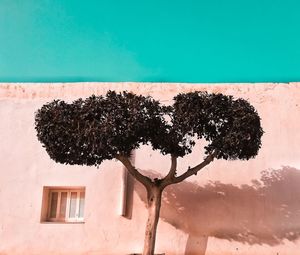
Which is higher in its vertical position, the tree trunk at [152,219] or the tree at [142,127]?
the tree at [142,127]

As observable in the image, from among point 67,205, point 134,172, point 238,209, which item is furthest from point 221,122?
point 67,205

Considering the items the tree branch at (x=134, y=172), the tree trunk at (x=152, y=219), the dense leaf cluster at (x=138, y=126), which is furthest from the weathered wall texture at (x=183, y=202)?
the dense leaf cluster at (x=138, y=126)

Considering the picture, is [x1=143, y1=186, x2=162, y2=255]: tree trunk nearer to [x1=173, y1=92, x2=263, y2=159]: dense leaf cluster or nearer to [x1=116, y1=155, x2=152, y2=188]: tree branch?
[x1=116, y1=155, x2=152, y2=188]: tree branch

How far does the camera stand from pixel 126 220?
11680 mm

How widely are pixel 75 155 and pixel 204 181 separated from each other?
3.50 metres

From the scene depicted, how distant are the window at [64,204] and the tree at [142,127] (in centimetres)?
227

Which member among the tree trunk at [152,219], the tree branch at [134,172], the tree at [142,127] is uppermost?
the tree at [142,127]

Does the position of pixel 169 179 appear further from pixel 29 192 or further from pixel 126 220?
pixel 29 192

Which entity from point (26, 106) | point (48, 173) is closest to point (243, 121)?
point (48, 173)

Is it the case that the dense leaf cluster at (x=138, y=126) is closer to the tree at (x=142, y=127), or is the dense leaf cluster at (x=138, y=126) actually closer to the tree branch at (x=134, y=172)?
the tree at (x=142, y=127)

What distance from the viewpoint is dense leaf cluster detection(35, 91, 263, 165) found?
31.8 feet

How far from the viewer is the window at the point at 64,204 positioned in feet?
39.8

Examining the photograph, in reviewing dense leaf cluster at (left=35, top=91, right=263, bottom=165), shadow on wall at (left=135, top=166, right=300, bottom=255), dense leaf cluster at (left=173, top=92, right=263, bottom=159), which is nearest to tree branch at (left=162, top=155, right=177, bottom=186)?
dense leaf cluster at (left=35, top=91, right=263, bottom=165)

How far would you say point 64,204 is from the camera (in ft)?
40.3
